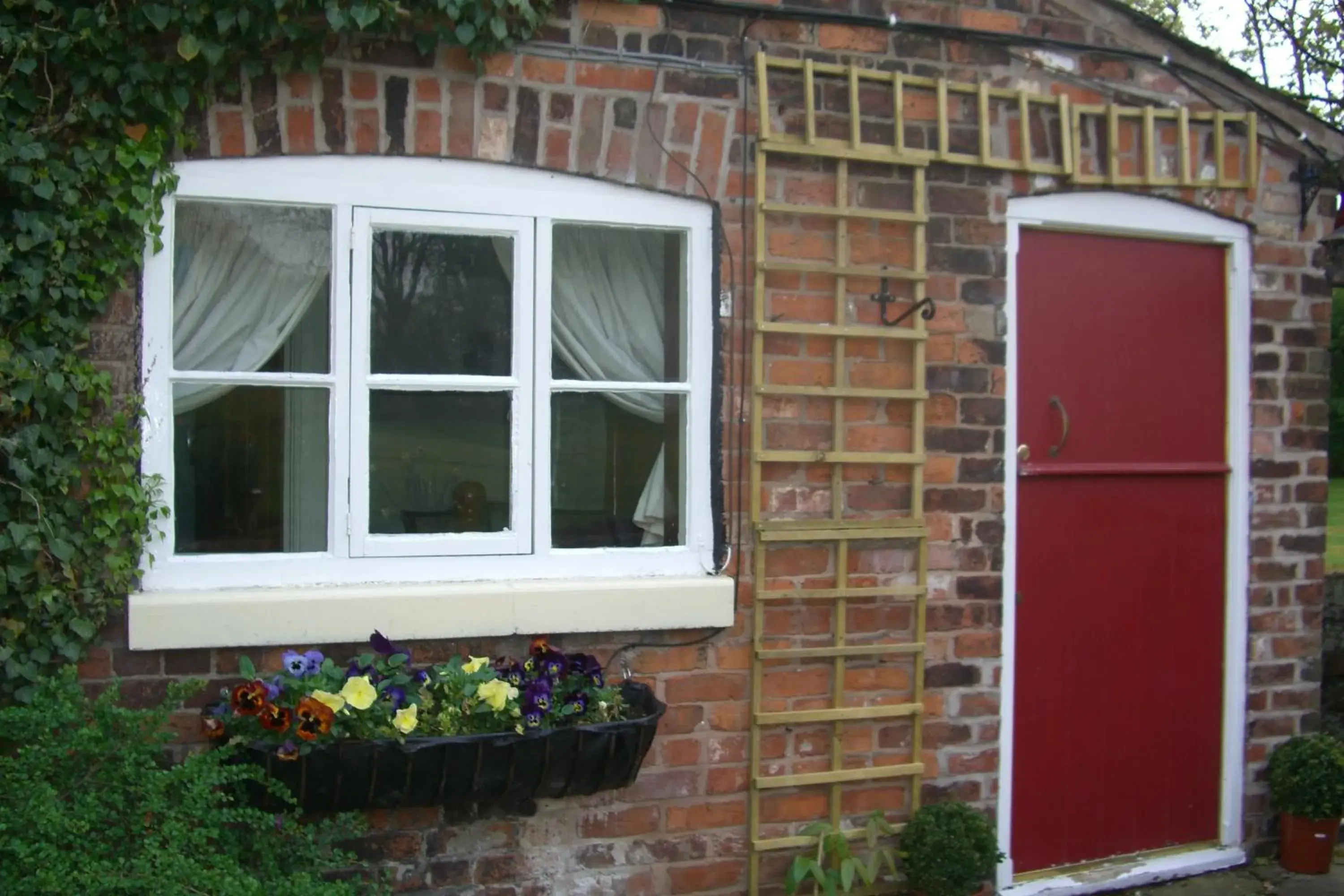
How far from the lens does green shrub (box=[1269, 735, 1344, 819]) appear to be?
4750 mm

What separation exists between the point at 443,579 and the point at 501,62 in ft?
5.23

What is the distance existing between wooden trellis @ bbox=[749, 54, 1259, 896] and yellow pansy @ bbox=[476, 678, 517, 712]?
0.93 m

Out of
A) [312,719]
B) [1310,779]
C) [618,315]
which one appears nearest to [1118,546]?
[1310,779]

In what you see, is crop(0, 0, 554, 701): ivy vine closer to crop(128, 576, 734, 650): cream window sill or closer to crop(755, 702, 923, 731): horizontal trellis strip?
crop(128, 576, 734, 650): cream window sill

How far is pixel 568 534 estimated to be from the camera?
4133 mm

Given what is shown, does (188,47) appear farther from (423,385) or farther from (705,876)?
(705,876)

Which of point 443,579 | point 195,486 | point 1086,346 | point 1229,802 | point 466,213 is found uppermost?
point 466,213

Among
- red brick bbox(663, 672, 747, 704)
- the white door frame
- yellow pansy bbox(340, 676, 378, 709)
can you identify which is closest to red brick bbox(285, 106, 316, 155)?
yellow pansy bbox(340, 676, 378, 709)

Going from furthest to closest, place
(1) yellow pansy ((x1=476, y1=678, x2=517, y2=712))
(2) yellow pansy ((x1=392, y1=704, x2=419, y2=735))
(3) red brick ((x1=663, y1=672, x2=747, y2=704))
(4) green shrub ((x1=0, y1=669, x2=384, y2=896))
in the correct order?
(3) red brick ((x1=663, y1=672, x2=747, y2=704)), (1) yellow pansy ((x1=476, y1=678, x2=517, y2=712)), (2) yellow pansy ((x1=392, y1=704, x2=419, y2=735)), (4) green shrub ((x1=0, y1=669, x2=384, y2=896))

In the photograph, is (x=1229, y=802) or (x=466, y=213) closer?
(x=466, y=213)

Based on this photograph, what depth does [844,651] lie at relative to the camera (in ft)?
14.0

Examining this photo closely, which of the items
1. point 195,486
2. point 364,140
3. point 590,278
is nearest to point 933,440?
point 590,278

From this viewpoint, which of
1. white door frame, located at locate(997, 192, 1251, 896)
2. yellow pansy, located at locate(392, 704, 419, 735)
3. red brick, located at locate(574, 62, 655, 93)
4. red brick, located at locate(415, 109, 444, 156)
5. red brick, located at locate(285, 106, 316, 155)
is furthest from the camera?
A: white door frame, located at locate(997, 192, 1251, 896)

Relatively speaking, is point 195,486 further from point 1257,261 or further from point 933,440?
point 1257,261
